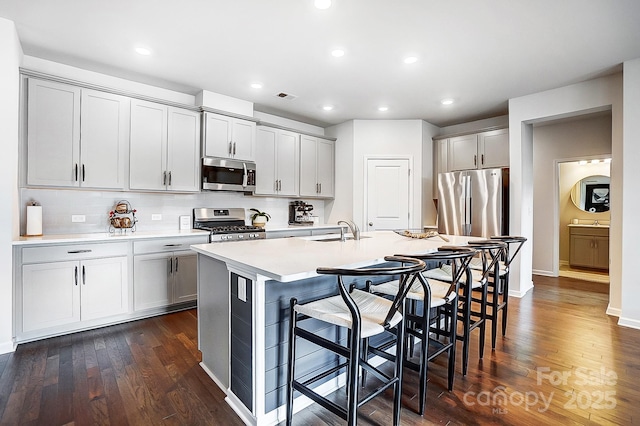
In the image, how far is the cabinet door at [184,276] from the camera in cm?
349

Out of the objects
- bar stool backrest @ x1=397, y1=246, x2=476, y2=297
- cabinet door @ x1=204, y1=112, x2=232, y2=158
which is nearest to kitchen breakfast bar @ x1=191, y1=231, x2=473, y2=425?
bar stool backrest @ x1=397, y1=246, x2=476, y2=297

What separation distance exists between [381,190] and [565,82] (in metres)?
2.74

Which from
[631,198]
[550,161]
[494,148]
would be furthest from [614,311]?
[550,161]

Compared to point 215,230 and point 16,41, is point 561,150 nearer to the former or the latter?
point 215,230

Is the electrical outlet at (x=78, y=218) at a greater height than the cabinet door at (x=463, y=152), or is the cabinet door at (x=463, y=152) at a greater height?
the cabinet door at (x=463, y=152)

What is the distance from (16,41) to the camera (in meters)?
2.75

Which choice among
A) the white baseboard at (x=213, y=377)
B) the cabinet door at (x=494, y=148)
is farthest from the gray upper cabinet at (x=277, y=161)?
the cabinet door at (x=494, y=148)

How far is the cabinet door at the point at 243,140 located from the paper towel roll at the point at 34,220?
213 cm

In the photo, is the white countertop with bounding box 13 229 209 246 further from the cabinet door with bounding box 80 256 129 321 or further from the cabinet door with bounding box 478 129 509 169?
the cabinet door with bounding box 478 129 509 169

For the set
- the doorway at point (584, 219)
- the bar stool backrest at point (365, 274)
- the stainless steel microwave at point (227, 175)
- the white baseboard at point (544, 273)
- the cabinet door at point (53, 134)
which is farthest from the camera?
the doorway at point (584, 219)

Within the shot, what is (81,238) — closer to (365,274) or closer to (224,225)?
(224,225)

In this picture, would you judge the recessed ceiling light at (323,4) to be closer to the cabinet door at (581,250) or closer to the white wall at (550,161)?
the white wall at (550,161)

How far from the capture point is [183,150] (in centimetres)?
388

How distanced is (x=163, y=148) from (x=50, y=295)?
185 cm
